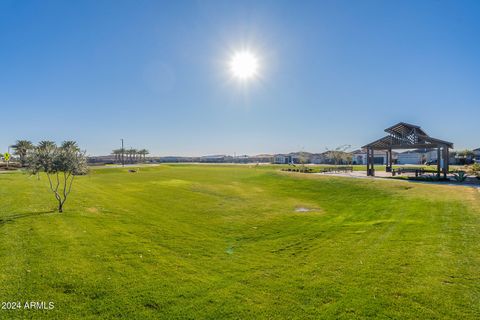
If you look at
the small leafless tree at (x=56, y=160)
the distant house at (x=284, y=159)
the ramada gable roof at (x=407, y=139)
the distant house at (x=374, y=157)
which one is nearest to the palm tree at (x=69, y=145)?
the small leafless tree at (x=56, y=160)

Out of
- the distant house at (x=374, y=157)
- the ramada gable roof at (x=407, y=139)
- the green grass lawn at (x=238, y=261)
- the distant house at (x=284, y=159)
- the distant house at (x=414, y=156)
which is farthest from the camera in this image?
the distant house at (x=284, y=159)

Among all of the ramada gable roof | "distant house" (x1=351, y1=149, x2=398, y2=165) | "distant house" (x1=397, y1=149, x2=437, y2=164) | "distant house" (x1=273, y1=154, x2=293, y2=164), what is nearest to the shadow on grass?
the ramada gable roof

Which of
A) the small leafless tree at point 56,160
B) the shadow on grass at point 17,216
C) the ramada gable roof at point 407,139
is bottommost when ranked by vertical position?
the shadow on grass at point 17,216

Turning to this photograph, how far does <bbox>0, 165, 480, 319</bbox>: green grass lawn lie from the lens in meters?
6.27

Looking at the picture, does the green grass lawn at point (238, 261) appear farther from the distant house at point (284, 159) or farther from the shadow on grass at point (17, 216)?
the distant house at point (284, 159)

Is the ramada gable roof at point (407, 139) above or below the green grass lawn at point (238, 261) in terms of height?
above

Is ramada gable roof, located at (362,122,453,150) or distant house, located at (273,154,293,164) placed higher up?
ramada gable roof, located at (362,122,453,150)

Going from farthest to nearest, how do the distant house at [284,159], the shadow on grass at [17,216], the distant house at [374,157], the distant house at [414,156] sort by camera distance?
the distant house at [284,159] < the distant house at [374,157] < the distant house at [414,156] < the shadow on grass at [17,216]

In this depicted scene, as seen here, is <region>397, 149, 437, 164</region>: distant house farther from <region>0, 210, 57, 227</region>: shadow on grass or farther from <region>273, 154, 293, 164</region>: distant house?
<region>0, 210, 57, 227</region>: shadow on grass

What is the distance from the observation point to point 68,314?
19.0ft

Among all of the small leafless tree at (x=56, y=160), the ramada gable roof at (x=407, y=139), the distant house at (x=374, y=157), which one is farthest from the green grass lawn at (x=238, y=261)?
the distant house at (x=374, y=157)

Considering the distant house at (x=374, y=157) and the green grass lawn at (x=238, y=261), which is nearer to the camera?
the green grass lawn at (x=238, y=261)

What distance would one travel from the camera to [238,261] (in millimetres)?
9695

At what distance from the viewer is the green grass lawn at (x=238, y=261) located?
6273mm
